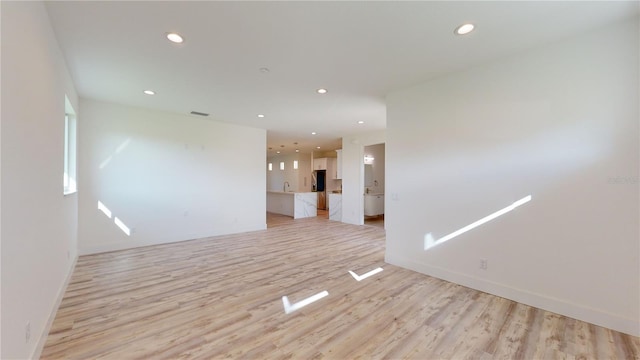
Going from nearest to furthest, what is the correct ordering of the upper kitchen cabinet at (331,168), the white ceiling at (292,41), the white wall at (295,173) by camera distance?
the white ceiling at (292,41), the upper kitchen cabinet at (331,168), the white wall at (295,173)

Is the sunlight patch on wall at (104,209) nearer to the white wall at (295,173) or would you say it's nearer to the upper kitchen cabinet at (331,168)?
the upper kitchen cabinet at (331,168)

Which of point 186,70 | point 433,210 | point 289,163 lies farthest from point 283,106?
point 289,163

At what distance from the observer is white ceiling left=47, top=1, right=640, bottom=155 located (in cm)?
210

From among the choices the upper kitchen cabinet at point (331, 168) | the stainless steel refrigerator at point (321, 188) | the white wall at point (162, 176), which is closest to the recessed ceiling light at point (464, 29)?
the white wall at point (162, 176)

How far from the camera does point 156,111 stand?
5207 mm

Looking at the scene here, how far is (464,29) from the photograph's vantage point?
2365mm

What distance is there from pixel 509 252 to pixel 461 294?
73 centimetres

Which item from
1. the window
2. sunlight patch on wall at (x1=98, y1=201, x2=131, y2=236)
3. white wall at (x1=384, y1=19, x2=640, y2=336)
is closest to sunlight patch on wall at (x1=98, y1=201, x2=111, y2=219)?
sunlight patch on wall at (x1=98, y1=201, x2=131, y2=236)

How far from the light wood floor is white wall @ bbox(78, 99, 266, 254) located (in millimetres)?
1174

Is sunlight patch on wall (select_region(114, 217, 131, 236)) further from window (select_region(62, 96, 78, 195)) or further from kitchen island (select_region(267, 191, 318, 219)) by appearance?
kitchen island (select_region(267, 191, 318, 219))

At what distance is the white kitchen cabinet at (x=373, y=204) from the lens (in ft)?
28.2

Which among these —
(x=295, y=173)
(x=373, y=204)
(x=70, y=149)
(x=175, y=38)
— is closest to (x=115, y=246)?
(x=70, y=149)

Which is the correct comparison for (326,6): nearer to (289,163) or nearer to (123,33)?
(123,33)

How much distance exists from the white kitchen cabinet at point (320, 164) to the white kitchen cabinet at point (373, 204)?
10.7 feet
